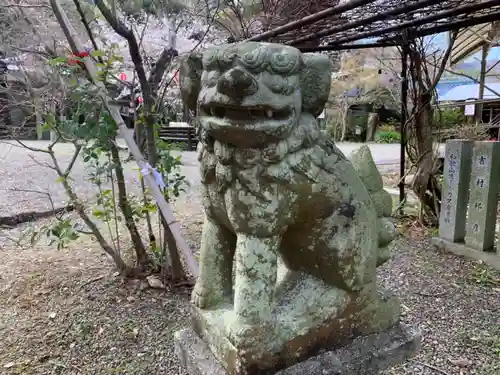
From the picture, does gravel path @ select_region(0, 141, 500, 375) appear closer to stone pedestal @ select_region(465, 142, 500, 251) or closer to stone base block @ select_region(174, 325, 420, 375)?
stone pedestal @ select_region(465, 142, 500, 251)

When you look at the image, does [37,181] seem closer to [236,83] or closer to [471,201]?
[471,201]

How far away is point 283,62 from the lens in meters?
0.86

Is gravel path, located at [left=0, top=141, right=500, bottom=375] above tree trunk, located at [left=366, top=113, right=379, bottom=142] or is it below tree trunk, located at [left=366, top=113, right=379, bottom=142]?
below

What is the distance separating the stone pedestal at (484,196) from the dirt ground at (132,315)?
21cm

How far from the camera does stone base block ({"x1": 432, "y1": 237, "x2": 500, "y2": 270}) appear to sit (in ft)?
9.43

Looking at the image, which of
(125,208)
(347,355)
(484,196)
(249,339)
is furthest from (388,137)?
(249,339)

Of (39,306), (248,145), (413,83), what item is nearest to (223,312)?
(248,145)

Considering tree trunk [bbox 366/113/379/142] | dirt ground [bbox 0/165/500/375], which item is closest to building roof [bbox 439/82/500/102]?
tree trunk [bbox 366/113/379/142]

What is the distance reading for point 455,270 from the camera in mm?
2848

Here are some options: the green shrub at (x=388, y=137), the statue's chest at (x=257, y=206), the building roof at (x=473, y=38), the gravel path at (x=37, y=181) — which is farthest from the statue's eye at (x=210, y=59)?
the green shrub at (x=388, y=137)

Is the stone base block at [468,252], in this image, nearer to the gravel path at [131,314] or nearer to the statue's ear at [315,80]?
the gravel path at [131,314]

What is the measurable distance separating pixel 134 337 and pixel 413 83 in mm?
3047

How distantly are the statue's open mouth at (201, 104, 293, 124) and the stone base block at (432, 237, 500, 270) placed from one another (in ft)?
8.76

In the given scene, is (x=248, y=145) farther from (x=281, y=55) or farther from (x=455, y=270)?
(x=455, y=270)
